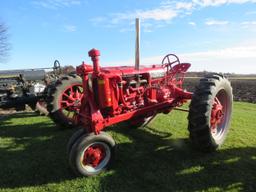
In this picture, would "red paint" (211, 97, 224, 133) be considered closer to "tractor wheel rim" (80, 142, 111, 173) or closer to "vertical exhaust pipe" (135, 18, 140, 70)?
"vertical exhaust pipe" (135, 18, 140, 70)

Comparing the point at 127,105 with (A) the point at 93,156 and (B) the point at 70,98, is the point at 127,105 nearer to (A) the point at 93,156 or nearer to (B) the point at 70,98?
(A) the point at 93,156

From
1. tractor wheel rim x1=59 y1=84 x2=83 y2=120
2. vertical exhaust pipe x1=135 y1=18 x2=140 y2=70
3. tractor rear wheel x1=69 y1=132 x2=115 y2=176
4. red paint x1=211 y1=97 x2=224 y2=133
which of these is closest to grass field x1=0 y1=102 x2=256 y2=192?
tractor rear wheel x1=69 y1=132 x2=115 y2=176

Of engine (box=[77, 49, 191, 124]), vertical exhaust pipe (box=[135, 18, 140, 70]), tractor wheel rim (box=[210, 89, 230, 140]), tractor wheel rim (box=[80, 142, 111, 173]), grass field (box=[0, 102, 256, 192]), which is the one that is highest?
vertical exhaust pipe (box=[135, 18, 140, 70])

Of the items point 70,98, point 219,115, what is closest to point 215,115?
point 219,115

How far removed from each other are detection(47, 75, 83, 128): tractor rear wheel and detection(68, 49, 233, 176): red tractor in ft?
6.22

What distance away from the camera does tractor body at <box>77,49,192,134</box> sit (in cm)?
523

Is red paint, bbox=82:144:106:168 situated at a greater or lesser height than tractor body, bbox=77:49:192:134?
lesser

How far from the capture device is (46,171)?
5.05 m

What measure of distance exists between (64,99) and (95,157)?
3387 mm

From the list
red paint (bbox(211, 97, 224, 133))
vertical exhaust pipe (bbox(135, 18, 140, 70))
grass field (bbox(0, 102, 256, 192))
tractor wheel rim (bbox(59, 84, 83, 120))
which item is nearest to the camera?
grass field (bbox(0, 102, 256, 192))

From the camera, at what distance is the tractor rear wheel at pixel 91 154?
186 inches

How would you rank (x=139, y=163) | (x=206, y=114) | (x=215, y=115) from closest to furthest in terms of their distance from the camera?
(x=206, y=114) < (x=139, y=163) < (x=215, y=115)

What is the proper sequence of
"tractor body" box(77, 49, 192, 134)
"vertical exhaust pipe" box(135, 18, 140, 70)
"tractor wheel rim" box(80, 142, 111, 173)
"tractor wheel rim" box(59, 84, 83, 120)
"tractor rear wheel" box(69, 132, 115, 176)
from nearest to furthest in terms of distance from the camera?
1. "tractor rear wheel" box(69, 132, 115, 176)
2. "tractor wheel rim" box(80, 142, 111, 173)
3. "tractor body" box(77, 49, 192, 134)
4. "vertical exhaust pipe" box(135, 18, 140, 70)
5. "tractor wheel rim" box(59, 84, 83, 120)

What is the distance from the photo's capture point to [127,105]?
5.81 m
